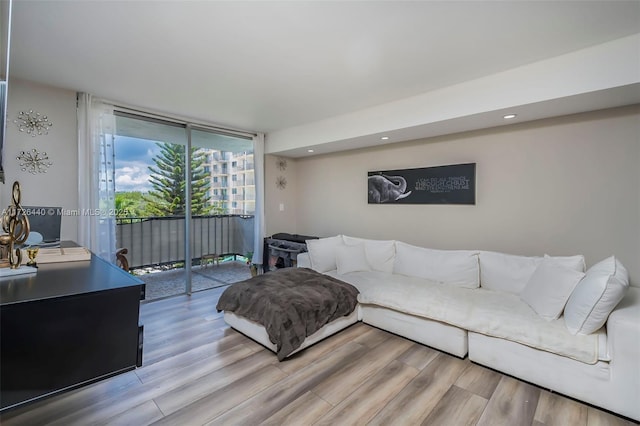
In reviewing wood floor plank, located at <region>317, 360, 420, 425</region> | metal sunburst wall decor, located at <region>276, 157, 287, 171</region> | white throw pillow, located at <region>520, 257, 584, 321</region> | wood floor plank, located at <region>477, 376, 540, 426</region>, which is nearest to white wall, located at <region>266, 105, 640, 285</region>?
white throw pillow, located at <region>520, 257, 584, 321</region>

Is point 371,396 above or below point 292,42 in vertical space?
below

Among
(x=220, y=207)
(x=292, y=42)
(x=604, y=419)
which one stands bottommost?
(x=604, y=419)

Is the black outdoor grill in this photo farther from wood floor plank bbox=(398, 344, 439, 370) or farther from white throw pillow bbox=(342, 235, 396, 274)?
wood floor plank bbox=(398, 344, 439, 370)

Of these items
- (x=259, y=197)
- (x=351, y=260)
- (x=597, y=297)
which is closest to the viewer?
(x=597, y=297)

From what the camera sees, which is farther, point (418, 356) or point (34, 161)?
point (34, 161)

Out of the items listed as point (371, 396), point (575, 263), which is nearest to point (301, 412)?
point (371, 396)

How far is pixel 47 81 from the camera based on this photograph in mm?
2824

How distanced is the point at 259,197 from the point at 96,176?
222 centimetres

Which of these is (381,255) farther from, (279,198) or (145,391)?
(145,391)

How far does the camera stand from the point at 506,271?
2.83 m

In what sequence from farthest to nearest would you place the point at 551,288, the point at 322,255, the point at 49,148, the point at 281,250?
1. the point at 281,250
2. the point at 322,255
3. the point at 49,148
4. the point at 551,288

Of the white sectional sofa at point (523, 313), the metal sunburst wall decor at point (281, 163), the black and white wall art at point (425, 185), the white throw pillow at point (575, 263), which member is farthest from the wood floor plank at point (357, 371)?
the metal sunburst wall decor at point (281, 163)

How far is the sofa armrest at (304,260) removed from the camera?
397 centimetres

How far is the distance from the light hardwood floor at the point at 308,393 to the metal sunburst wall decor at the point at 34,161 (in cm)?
210
